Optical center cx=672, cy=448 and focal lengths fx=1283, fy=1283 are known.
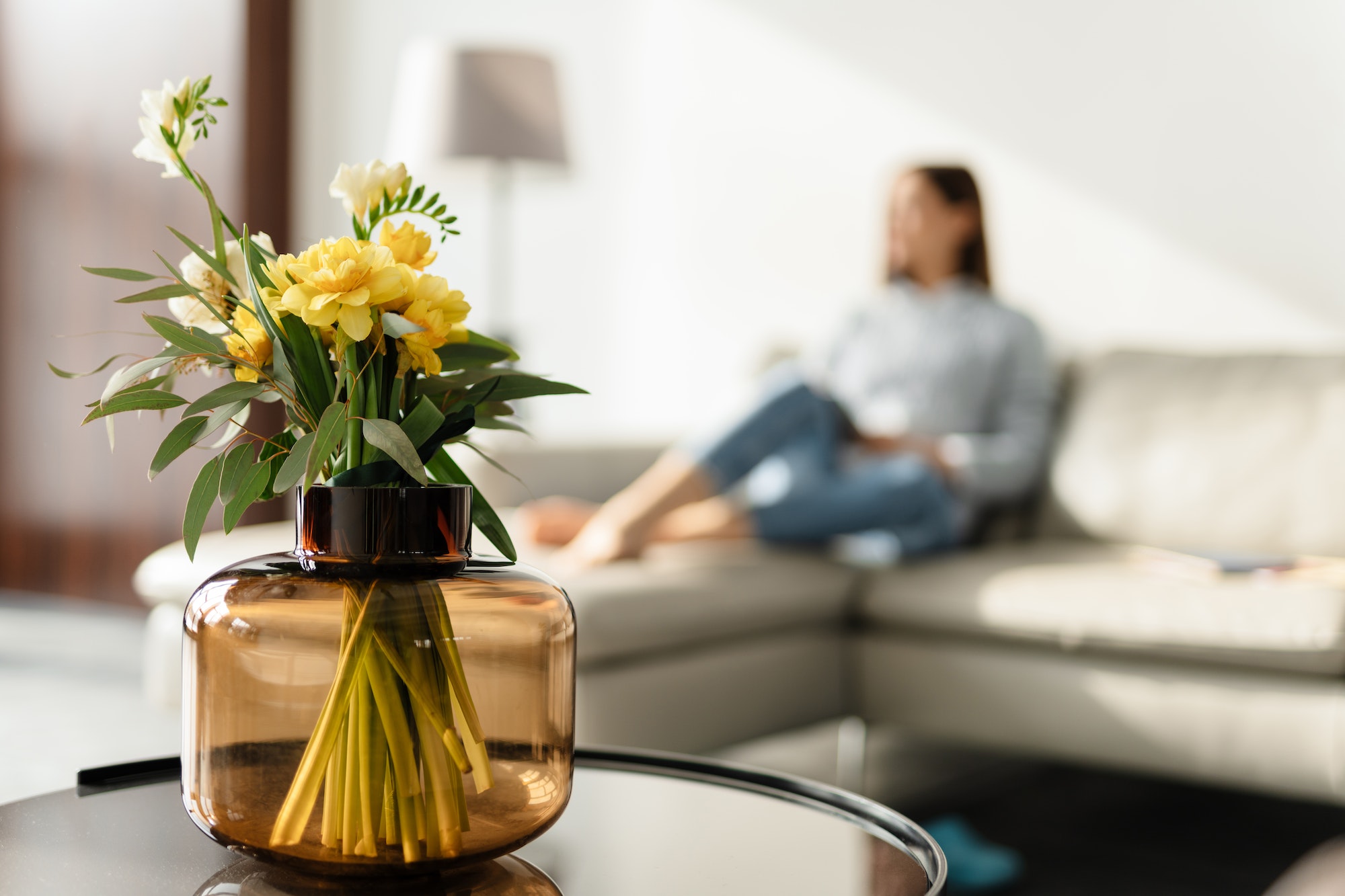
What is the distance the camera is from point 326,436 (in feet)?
2.27

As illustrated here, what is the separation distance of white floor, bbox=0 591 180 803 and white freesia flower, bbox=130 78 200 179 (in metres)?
1.14

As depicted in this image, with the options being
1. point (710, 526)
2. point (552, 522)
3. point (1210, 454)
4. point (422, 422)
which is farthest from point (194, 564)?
point (1210, 454)

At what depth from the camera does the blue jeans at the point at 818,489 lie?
229 cm

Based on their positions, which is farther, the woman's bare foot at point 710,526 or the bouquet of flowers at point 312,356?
the woman's bare foot at point 710,526

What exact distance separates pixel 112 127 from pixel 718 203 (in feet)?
5.72

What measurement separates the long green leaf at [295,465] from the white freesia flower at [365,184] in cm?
16

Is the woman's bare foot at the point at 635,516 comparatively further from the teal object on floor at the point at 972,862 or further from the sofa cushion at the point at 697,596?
the teal object on floor at the point at 972,862

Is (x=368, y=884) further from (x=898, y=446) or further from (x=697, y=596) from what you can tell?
(x=898, y=446)

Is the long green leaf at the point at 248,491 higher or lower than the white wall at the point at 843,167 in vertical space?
lower

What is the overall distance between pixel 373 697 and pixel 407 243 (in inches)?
10.6

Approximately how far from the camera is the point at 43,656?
3.49m

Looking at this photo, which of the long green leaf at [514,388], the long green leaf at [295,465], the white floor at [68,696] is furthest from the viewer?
the white floor at [68,696]

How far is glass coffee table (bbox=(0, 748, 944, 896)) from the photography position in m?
0.75

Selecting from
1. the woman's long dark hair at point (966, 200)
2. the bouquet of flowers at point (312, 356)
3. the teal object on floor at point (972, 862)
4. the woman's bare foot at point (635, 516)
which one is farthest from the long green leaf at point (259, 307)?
the woman's long dark hair at point (966, 200)
